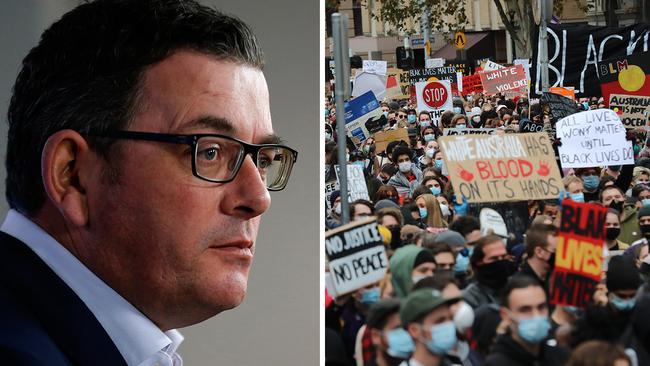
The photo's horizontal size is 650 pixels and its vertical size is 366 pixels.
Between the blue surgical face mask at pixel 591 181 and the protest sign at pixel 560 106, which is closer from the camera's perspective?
the blue surgical face mask at pixel 591 181

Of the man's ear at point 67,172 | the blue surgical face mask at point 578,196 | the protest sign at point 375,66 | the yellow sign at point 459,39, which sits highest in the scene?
the yellow sign at point 459,39

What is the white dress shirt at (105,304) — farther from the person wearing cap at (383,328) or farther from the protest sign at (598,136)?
the protest sign at (598,136)

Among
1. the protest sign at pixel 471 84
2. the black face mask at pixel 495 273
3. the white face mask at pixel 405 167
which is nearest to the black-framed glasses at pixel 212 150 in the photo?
the black face mask at pixel 495 273

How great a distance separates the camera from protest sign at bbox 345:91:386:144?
2.28 metres

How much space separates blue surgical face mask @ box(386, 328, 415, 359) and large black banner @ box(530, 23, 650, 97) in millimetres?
914

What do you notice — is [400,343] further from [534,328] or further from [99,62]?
[99,62]

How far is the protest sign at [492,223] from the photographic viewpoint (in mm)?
2121

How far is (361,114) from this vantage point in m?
2.34

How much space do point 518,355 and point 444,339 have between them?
6.9 inches

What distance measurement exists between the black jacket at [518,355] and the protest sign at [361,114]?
2.18ft

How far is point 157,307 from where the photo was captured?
660 millimetres

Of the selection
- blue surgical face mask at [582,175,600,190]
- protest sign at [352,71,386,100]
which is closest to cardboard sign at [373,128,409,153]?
protest sign at [352,71,386,100]

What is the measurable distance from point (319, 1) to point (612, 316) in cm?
100

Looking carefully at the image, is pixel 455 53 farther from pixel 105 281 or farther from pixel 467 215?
pixel 105 281
